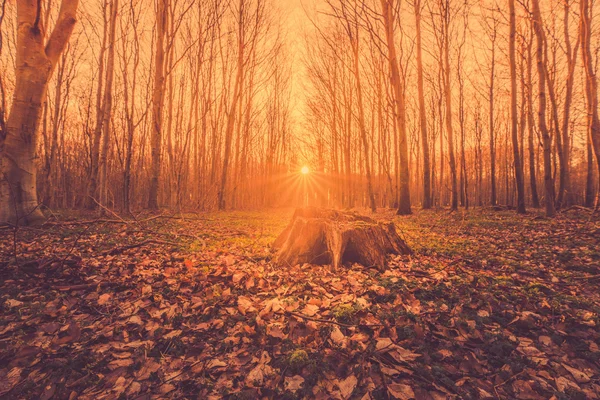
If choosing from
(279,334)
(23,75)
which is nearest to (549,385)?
(279,334)

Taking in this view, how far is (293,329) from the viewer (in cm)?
220

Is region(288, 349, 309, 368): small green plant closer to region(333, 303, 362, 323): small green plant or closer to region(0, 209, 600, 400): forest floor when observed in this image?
region(0, 209, 600, 400): forest floor

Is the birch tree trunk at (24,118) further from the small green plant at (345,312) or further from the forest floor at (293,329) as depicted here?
the small green plant at (345,312)

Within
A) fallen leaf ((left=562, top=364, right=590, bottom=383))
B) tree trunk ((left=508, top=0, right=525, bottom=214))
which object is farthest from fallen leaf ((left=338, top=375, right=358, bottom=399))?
tree trunk ((left=508, top=0, right=525, bottom=214))

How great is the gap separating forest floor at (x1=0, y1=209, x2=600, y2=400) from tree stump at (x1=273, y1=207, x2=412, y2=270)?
24cm

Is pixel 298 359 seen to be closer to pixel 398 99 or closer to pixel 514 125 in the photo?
pixel 398 99

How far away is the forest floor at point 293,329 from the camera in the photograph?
5.40ft

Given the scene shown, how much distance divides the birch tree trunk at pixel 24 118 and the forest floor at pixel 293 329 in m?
1.40

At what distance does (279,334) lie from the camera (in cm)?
213

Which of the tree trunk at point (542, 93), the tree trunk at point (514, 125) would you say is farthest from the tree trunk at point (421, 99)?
the tree trunk at point (542, 93)

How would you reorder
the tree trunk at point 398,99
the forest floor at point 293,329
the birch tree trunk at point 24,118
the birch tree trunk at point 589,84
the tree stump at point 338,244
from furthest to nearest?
A: the tree trunk at point 398,99, the birch tree trunk at point 589,84, the birch tree trunk at point 24,118, the tree stump at point 338,244, the forest floor at point 293,329

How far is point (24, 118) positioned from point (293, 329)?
6148 mm

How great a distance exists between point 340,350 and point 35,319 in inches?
101

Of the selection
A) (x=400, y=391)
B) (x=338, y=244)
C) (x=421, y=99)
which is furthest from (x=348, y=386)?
(x=421, y=99)
